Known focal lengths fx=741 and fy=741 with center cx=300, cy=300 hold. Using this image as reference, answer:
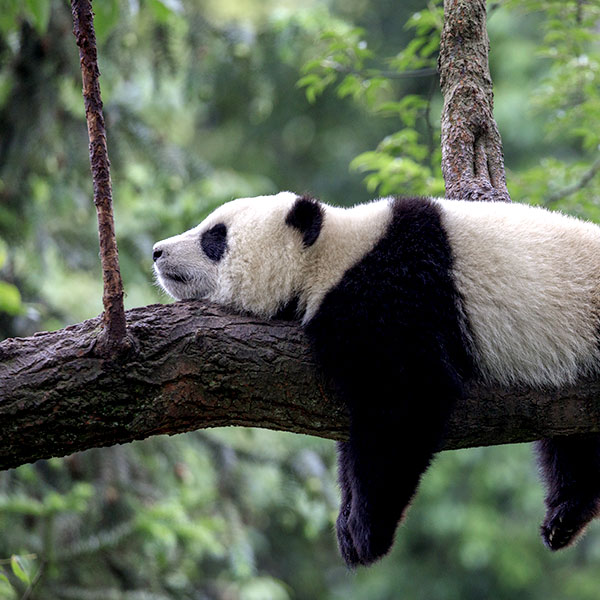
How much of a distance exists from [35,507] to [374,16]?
1218 cm

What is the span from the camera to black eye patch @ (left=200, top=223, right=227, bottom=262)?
10.7 ft

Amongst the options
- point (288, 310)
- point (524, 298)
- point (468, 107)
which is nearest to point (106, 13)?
point (288, 310)

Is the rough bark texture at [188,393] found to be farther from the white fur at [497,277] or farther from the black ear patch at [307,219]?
the black ear patch at [307,219]

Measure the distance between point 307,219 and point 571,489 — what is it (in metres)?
1.67

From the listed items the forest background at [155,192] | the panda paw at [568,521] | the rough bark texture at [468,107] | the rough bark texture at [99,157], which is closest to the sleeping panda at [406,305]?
the panda paw at [568,521]

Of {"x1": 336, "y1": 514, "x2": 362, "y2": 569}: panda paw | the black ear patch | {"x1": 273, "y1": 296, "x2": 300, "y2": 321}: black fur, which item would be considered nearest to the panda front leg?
{"x1": 336, "y1": 514, "x2": 362, "y2": 569}: panda paw

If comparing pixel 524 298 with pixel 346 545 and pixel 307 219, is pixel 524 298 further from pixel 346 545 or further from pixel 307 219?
pixel 346 545

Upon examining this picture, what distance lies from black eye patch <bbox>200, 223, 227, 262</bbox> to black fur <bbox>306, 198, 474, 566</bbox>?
0.67 meters

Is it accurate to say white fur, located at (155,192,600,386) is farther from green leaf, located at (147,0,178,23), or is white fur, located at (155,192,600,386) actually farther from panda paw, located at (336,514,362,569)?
green leaf, located at (147,0,178,23)

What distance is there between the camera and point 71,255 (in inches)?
232

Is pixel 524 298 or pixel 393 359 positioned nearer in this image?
pixel 393 359

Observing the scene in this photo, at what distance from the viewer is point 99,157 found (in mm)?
2268

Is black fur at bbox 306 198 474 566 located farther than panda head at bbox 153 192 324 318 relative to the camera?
No

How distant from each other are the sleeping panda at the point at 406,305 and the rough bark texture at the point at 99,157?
745mm
